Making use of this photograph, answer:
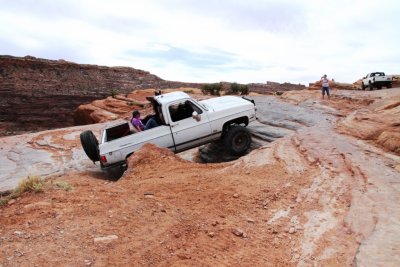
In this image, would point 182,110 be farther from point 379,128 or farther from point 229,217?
point 229,217

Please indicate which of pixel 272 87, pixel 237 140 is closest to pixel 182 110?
pixel 237 140

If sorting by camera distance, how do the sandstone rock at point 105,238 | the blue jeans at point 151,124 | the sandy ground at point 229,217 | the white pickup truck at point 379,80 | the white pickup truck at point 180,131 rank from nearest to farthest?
the sandy ground at point 229,217
the sandstone rock at point 105,238
the white pickup truck at point 180,131
the blue jeans at point 151,124
the white pickup truck at point 379,80

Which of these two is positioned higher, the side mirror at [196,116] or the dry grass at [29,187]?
the side mirror at [196,116]

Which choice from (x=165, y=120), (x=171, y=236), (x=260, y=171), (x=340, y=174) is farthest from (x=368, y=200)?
(x=165, y=120)

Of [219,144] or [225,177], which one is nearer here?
[225,177]

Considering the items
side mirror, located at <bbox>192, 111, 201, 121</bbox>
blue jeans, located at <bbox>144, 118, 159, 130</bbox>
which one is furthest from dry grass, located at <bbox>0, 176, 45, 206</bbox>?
side mirror, located at <bbox>192, 111, 201, 121</bbox>

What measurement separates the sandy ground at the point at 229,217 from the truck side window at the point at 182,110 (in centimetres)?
259

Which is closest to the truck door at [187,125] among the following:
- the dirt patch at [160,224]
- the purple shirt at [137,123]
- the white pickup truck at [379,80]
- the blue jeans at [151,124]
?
the blue jeans at [151,124]

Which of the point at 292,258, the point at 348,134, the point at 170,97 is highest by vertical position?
the point at 170,97

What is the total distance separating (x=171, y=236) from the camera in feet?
16.9

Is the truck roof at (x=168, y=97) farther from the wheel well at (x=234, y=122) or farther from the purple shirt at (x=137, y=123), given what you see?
the wheel well at (x=234, y=122)

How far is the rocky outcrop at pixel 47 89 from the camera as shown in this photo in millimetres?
42688

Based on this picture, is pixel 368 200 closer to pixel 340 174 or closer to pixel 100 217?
pixel 340 174

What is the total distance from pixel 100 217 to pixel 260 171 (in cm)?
341
